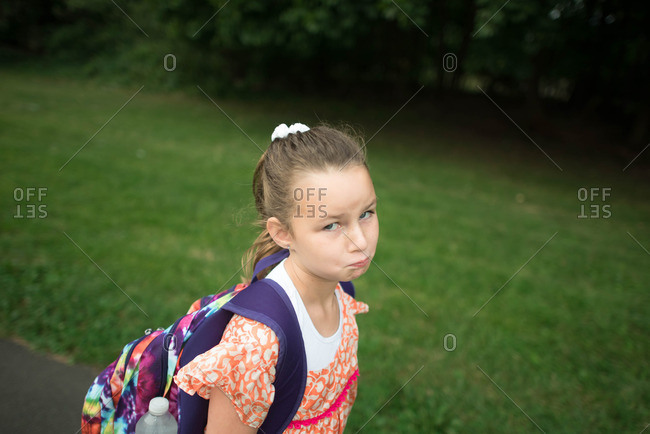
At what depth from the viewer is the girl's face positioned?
1447mm

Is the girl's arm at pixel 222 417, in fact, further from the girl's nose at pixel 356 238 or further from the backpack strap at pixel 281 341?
the girl's nose at pixel 356 238

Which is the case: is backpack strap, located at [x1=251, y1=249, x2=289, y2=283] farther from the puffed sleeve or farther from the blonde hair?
the puffed sleeve

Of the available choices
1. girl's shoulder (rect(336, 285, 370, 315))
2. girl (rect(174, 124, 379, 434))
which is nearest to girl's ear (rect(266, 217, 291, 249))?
girl (rect(174, 124, 379, 434))

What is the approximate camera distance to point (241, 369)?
52.3 inches

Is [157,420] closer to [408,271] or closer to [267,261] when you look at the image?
[267,261]

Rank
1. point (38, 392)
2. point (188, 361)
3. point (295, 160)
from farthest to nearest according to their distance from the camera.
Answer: point (38, 392)
point (295, 160)
point (188, 361)

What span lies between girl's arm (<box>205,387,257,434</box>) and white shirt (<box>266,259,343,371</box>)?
277 mm

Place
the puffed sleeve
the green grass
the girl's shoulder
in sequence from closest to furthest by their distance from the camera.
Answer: the puffed sleeve
the girl's shoulder
the green grass

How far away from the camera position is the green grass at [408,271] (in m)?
3.12

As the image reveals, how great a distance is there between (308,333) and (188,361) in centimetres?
38

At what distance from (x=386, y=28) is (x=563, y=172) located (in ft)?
20.8

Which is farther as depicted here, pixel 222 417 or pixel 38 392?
pixel 38 392

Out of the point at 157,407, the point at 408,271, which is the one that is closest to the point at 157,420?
the point at 157,407

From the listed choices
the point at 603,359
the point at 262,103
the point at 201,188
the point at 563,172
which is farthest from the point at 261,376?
the point at 262,103
